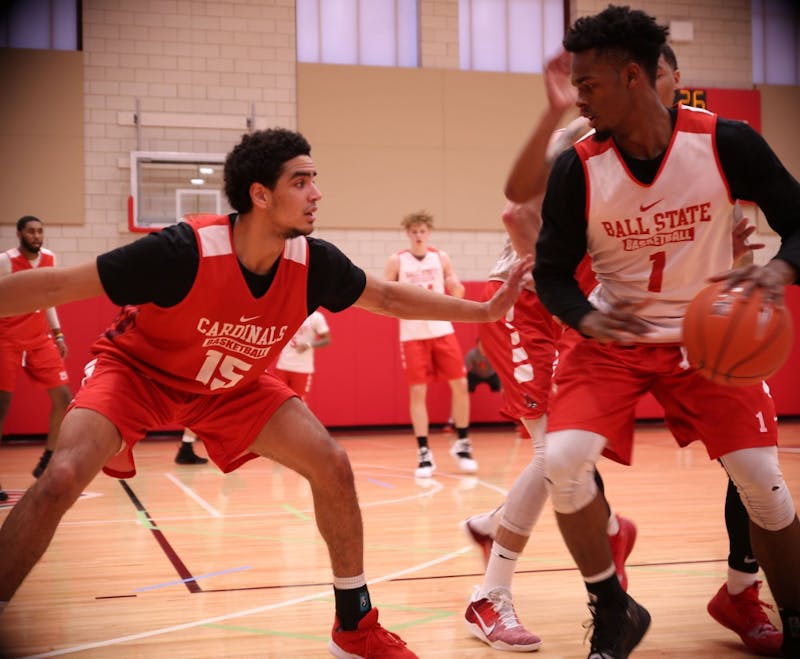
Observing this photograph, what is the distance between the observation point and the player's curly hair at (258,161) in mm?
3203

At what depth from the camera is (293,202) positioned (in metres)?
3.14

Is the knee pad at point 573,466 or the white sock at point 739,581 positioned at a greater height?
the knee pad at point 573,466

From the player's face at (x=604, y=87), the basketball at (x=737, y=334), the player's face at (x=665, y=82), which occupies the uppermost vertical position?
the player's face at (x=665, y=82)

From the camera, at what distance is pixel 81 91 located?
11125mm

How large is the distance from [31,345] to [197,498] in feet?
6.48

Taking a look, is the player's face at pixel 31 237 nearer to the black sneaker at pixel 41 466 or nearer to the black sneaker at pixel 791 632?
the black sneaker at pixel 41 466

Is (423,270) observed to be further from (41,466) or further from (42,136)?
(42,136)

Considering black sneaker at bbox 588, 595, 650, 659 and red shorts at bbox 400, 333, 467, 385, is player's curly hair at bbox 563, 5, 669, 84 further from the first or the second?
red shorts at bbox 400, 333, 467, 385

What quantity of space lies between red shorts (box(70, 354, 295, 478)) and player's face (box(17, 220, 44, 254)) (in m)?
4.46

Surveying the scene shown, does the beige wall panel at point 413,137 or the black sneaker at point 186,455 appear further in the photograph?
the beige wall panel at point 413,137

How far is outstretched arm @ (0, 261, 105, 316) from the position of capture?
8.90 feet

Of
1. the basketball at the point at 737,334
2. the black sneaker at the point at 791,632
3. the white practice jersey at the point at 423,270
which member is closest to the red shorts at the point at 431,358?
the white practice jersey at the point at 423,270

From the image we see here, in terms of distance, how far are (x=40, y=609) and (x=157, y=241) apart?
5.83ft

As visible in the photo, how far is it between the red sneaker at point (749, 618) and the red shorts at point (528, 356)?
0.95 metres
